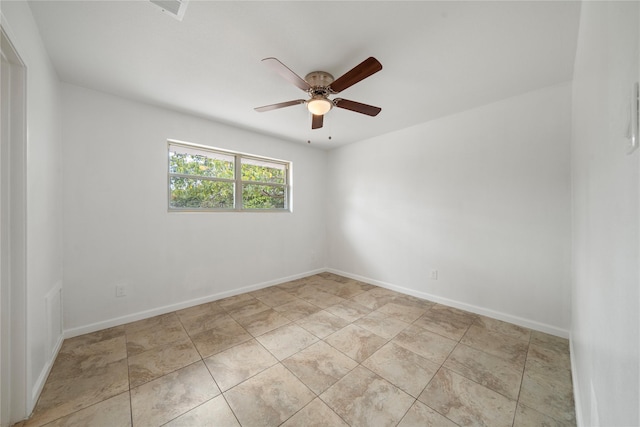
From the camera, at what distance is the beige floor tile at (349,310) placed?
8.89ft

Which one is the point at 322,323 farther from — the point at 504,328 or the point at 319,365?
the point at 504,328

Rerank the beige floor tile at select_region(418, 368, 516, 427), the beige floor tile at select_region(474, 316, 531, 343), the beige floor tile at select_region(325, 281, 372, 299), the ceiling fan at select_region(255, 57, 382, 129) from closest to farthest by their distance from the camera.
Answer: the beige floor tile at select_region(418, 368, 516, 427) < the ceiling fan at select_region(255, 57, 382, 129) < the beige floor tile at select_region(474, 316, 531, 343) < the beige floor tile at select_region(325, 281, 372, 299)

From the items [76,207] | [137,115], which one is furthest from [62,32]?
[76,207]

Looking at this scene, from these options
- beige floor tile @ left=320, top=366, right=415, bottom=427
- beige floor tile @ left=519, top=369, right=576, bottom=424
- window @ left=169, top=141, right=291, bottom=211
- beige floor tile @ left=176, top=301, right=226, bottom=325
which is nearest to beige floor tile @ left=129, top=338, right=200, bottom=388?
beige floor tile @ left=176, top=301, right=226, bottom=325

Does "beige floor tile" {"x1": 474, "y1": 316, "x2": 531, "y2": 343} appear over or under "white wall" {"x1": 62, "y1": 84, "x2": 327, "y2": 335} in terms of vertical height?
under

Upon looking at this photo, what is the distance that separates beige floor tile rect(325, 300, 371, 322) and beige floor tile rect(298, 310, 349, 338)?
77 mm

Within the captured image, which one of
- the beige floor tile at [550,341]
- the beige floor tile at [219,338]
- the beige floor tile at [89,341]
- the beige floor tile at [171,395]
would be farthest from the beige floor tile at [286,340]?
the beige floor tile at [550,341]

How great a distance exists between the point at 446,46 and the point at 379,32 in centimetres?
58

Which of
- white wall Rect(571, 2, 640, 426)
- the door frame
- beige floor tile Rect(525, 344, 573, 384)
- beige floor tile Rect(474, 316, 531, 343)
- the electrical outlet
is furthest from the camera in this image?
the electrical outlet

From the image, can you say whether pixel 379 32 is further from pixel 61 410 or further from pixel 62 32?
pixel 61 410

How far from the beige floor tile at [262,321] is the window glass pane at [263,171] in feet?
6.64

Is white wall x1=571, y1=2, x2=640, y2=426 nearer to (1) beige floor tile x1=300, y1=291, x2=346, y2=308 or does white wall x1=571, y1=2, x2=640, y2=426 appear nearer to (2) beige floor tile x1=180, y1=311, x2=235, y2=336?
(1) beige floor tile x1=300, y1=291, x2=346, y2=308

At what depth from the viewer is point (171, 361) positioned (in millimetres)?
1911

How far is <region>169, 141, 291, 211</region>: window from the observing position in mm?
2979
